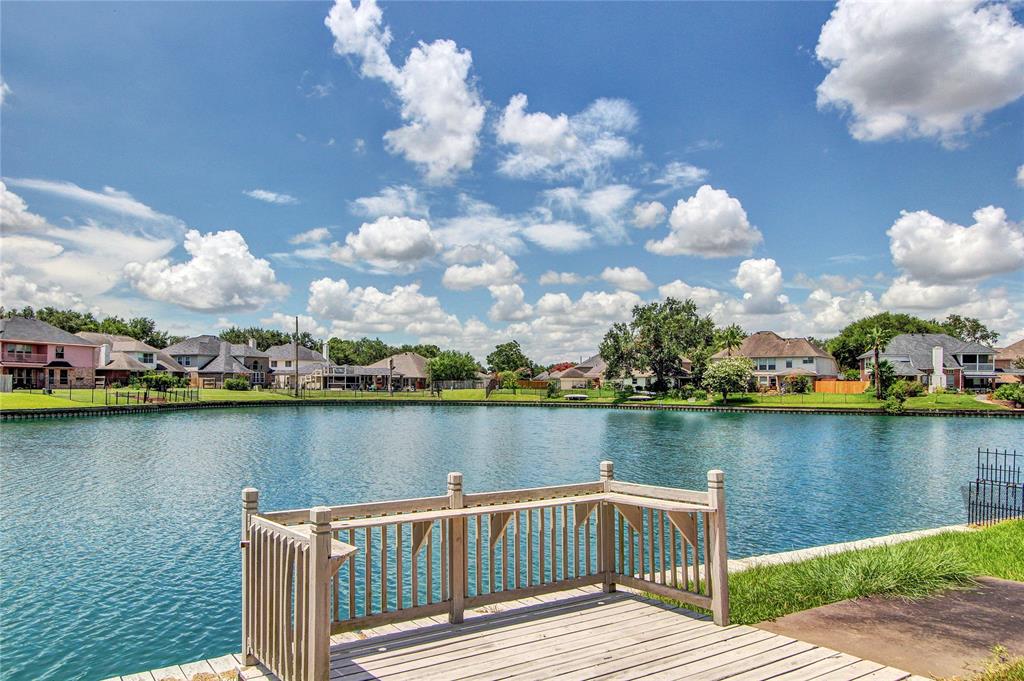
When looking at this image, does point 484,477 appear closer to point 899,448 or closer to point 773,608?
point 773,608

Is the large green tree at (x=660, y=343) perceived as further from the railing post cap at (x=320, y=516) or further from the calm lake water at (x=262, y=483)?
the railing post cap at (x=320, y=516)

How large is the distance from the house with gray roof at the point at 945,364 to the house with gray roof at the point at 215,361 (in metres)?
80.4

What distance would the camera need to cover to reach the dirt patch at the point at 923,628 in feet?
17.7

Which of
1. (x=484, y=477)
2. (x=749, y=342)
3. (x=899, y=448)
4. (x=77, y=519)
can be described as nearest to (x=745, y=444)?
(x=899, y=448)

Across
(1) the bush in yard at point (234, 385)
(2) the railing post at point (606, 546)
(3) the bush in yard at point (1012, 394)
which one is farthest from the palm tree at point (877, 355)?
(1) the bush in yard at point (234, 385)

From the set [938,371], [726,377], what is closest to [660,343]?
[726,377]

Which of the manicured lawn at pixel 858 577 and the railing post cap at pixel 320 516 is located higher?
the railing post cap at pixel 320 516

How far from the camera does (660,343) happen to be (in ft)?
247

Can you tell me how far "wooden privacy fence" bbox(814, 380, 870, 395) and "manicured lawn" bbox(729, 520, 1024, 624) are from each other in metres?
68.3

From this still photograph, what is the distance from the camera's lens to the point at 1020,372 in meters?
76.2

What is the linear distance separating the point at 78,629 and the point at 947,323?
12758 cm

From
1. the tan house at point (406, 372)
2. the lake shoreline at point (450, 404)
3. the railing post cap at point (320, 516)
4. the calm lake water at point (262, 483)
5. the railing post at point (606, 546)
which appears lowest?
the calm lake water at point (262, 483)

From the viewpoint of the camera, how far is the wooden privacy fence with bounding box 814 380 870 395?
232ft

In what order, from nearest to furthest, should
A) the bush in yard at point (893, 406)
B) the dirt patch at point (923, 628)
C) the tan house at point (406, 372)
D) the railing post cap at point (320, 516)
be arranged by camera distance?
1. the railing post cap at point (320, 516)
2. the dirt patch at point (923, 628)
3. the bush in yard at point (893, 406)
4. the tan house at point (406, 372)
